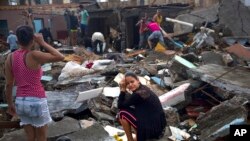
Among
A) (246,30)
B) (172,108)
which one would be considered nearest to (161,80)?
(172,108)

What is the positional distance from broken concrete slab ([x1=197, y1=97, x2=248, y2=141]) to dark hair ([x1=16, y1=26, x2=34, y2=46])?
2.81 metres

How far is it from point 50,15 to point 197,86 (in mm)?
20564

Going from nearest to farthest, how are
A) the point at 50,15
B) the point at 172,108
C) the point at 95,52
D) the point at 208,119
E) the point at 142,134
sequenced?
1. the point at 142,134
2. the point at 208,119
3. the point at 172,108
4. the point at 95,52
5. the point at 50,15

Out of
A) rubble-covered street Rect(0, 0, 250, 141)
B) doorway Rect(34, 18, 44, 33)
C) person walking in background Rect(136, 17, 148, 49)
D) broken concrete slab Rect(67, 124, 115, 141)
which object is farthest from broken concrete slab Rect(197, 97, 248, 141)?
doorway Rect(34, 18, 44, 33)

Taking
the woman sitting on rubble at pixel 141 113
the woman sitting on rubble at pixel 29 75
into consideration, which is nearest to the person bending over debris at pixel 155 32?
the woman sitting on rubble at pixel 141 113

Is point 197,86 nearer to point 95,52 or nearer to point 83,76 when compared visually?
point 83,76

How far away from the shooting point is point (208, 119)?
5297 millimetres

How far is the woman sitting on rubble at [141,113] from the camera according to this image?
4562 millimetres

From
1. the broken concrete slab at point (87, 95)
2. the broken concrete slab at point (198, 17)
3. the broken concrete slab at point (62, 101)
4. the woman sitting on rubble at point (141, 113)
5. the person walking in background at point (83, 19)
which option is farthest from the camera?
the person walking in background at point (83, 19)

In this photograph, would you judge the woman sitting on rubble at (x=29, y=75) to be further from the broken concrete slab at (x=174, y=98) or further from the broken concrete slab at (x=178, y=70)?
the broken concrete slab at (x=178, y=70)

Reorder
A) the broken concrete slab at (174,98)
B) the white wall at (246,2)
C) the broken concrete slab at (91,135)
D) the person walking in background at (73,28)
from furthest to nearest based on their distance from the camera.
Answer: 1. the person walking in background at (73,28)
2. the white wall at (246,2)
3. the broken concrete slab at (174,98)
4. the broken concrete slab at (91,135)

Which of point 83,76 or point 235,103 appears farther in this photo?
point 83,76

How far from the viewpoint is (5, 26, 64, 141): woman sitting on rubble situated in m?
3.61

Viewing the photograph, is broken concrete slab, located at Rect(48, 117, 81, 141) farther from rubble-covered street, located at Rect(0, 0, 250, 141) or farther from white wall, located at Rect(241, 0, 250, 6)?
white wall, located at Rect(241, 0, 250, 6)
